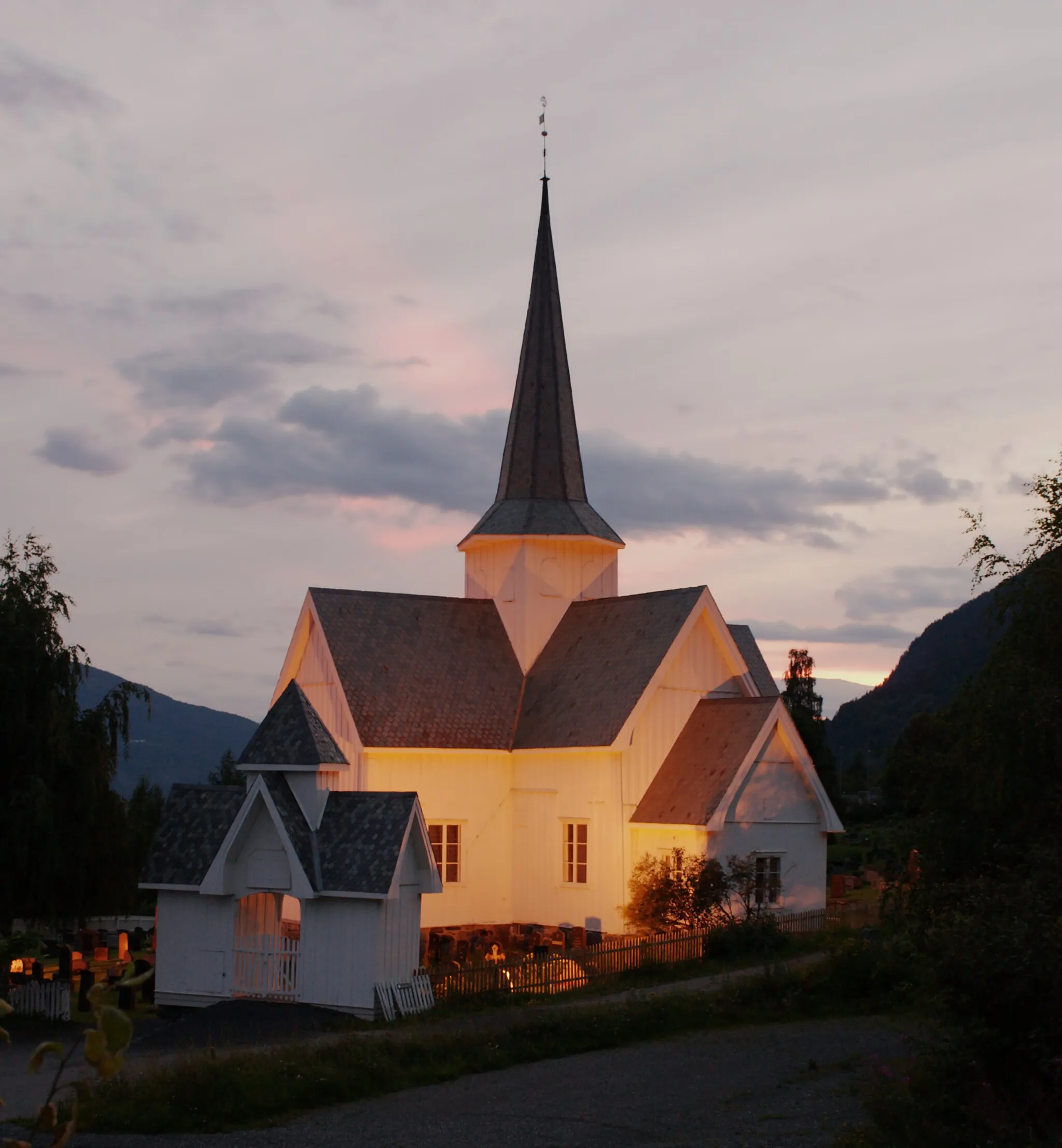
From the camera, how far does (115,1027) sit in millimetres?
3449

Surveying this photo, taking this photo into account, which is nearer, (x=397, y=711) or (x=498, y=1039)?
(x=498, y=1039)

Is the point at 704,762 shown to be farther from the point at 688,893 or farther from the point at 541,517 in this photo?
the point at 541,517

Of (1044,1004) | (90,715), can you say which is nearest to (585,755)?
(90,715)

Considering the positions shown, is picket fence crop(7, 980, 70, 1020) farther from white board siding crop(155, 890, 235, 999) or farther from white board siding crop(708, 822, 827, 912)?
white board siding crop(708, 822, 827, 912)

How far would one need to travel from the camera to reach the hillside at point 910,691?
155750mm

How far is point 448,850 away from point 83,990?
335 inches

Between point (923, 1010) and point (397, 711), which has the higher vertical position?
point (397, 711)

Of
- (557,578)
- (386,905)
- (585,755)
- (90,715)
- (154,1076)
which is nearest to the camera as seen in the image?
(154,1076)

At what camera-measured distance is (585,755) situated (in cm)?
3014

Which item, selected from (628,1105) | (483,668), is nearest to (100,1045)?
(628,1105)

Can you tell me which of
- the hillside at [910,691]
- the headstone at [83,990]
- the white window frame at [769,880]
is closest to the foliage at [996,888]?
the white window frame at [769,880]

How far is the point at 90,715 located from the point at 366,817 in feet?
23.5

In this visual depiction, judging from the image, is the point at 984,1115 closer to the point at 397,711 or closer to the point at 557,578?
the point at 397,711

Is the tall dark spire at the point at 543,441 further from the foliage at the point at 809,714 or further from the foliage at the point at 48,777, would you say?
the foliage at the point at 809,714
